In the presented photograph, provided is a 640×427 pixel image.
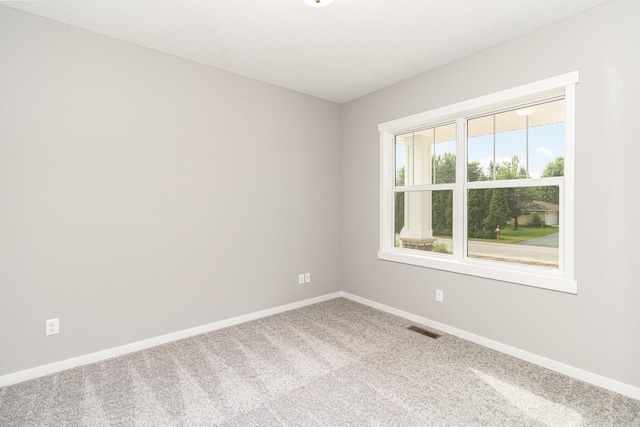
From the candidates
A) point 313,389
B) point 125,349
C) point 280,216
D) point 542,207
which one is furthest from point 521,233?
point 125,349

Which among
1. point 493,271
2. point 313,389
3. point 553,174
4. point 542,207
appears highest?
point 553,174

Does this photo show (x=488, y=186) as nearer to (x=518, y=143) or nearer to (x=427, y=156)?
(x=518, y=143)

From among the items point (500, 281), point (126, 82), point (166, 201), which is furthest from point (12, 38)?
point (500, 281)

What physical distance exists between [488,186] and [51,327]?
12.8ft

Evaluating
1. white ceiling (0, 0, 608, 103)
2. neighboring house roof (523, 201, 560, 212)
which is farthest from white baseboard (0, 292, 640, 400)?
white ceiling (0, 0, 608, 103)

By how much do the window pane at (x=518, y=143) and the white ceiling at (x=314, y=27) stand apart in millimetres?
658

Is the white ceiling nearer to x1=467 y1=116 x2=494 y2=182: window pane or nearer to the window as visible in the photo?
the window

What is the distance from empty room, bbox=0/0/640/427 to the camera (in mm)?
2135

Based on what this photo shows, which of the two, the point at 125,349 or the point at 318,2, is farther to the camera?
the point at 125,349

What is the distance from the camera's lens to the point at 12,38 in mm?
2258

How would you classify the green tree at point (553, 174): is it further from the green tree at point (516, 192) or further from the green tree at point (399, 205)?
the green tree at point (399, 205)

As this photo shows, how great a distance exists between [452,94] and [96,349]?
396 cm

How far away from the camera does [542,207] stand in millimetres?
2678

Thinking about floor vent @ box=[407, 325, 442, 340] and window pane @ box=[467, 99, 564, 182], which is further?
floor vent @ box=[407, 325, 442, 340]
